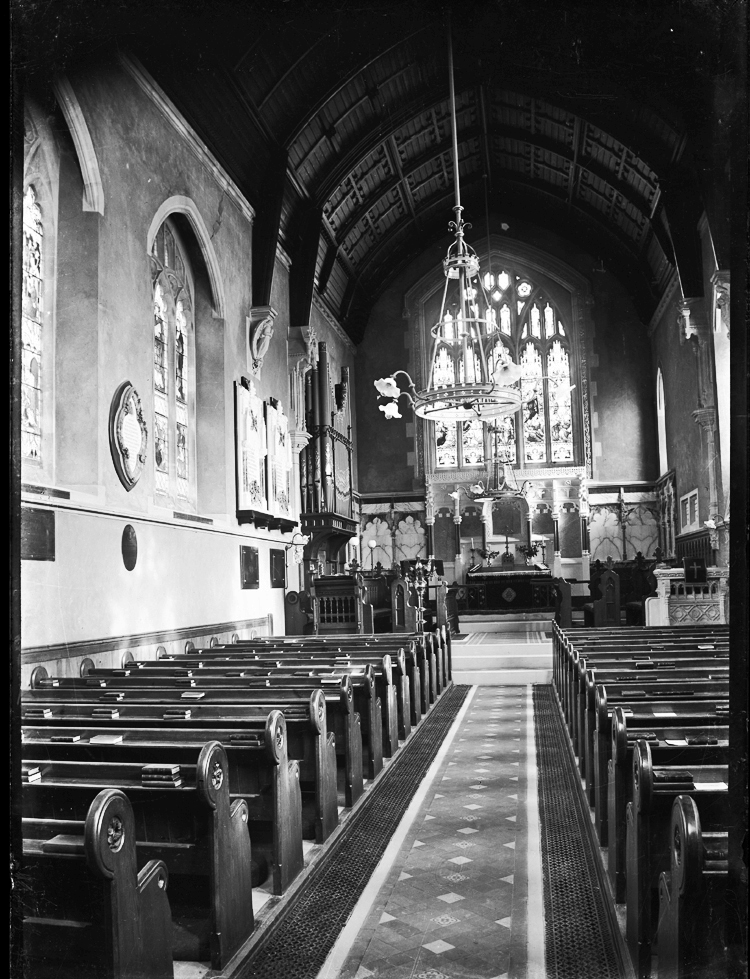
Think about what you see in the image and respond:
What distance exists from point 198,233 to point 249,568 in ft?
15.3

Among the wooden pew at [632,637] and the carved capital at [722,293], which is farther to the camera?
the wooden pew at [632,637]

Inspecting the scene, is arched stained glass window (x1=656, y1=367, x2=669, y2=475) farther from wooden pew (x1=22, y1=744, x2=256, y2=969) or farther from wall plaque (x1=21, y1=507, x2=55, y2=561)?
wooden pew (x1=22, y1=744, x2=256, y2=969)

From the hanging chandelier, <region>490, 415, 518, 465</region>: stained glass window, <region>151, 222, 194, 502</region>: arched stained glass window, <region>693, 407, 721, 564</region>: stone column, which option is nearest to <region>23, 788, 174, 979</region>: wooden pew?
<region>693, 407, 721, 564</region>: stone column

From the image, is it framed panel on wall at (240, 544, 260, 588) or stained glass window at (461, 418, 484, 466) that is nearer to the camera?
framed panel on wall at (240, 544, 260, 588)

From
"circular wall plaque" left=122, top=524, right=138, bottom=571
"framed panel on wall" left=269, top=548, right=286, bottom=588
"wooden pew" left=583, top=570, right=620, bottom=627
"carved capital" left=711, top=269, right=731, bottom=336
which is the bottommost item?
"wooden pew" left=583, top=570, right=620, bottom=627

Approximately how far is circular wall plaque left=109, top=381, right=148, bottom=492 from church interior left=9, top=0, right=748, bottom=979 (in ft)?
0.12

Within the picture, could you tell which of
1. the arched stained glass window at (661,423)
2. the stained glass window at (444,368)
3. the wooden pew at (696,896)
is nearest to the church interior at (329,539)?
the wooden pew at (696,896)

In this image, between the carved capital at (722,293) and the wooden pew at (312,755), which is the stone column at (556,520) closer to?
the wooden pew at (312,755)

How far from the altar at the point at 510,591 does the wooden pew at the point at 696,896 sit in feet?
45.4

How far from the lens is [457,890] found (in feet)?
12.0

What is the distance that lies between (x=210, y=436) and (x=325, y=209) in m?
5.48

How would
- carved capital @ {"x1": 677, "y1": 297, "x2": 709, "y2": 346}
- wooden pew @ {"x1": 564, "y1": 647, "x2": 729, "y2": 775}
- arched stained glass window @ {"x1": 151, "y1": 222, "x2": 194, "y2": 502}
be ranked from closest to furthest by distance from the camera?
carved capital @ {"x1": 677, "y1": 297, "x2": 709, "y2": 346} < wooden pew @ {"x1": 564, "y1": 647, "x2": 729, "y2": 775} < arched stained glass window @ {"x1": 151, "y1": 222, "x2": 194, "y2": 502}

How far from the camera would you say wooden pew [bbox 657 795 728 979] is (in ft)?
7.01

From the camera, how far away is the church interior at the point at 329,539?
2.55 meters
